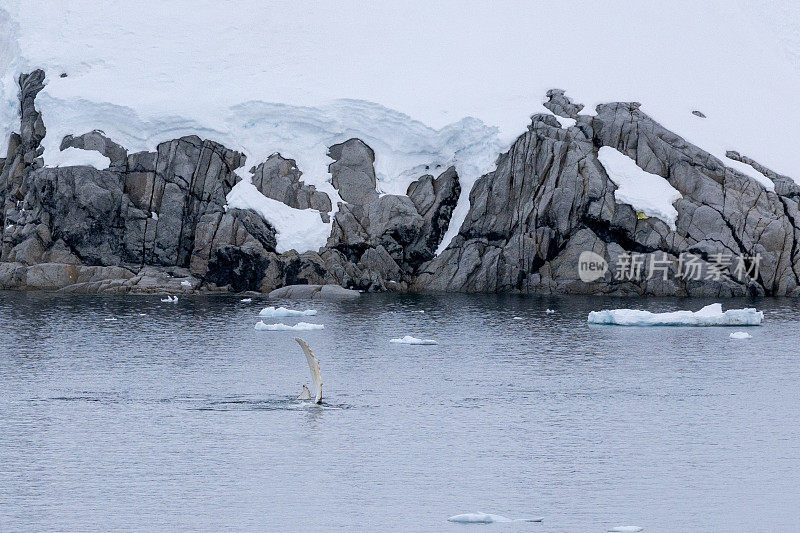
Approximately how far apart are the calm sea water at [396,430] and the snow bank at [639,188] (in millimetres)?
21703

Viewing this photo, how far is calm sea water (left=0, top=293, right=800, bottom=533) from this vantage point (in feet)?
71.0

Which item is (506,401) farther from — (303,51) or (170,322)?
(303,51)

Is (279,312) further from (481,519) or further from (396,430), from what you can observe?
(481,519)

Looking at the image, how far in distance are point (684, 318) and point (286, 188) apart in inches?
1359

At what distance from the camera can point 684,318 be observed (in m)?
56.6

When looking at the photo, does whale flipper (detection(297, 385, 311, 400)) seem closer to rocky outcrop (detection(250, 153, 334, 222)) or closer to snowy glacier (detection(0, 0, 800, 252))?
snowy glacier (detection(0, 0, 800, 252))

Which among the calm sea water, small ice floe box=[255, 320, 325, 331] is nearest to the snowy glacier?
small ice floe box=[255, 320, 325, 331]

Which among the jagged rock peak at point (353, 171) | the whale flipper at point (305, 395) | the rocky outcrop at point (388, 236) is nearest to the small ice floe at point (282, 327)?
the whale flipper at point (305, 395)

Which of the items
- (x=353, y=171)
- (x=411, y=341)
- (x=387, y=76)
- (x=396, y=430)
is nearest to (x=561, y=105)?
(x=387, y=76)

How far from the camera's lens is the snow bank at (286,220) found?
250 feet

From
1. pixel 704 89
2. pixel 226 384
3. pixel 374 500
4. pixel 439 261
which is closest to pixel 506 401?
pixel 226 384

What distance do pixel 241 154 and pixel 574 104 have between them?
26.6 metres

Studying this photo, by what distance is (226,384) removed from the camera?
3706cm

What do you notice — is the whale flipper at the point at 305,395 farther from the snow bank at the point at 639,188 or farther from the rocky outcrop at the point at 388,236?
the snow bank at the point at 639,188
